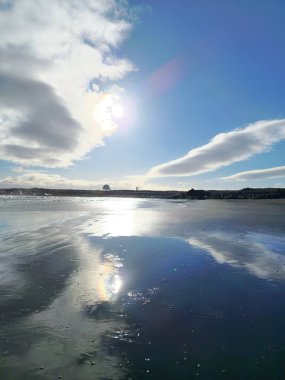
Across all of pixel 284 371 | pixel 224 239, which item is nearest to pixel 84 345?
pixel 284 371

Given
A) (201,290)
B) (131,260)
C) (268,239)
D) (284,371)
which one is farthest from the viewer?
(268,239)


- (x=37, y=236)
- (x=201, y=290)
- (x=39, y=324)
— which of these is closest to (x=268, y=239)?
(x=201, y=290)

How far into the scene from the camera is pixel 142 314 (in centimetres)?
938

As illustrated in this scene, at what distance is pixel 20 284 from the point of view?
12.2 metres

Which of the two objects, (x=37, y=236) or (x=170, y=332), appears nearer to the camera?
(x=170, y=332)

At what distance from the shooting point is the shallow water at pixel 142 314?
268 inches

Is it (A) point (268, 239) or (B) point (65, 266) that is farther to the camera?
(A) point (268, 239)

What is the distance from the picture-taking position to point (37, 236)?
2400cm

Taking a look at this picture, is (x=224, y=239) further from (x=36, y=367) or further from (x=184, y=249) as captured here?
(x=36, y=367)

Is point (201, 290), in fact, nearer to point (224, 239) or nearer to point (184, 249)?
point (184, 249)

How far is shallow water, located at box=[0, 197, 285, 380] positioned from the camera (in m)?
6.80

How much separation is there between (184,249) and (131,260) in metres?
4.00

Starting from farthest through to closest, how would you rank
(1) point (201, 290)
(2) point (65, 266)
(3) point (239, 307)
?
(2) point (65, 266), (1) point (201, 290), (3) point (239, 307)

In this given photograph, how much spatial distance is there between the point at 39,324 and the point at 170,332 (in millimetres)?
3348
